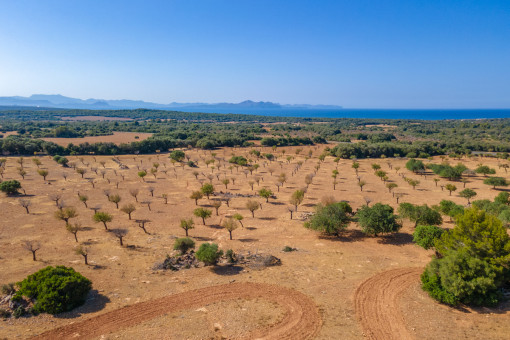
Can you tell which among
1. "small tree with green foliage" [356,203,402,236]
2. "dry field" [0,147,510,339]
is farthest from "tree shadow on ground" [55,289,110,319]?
"small tree with green foliage" [356,203,402,236]

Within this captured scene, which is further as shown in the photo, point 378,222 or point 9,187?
point 9,187

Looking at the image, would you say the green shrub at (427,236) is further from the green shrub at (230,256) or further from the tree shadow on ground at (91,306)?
the tree shadow on ground at (91,306)

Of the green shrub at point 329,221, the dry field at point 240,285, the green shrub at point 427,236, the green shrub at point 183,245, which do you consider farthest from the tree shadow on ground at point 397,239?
the green shrub at point 183,245

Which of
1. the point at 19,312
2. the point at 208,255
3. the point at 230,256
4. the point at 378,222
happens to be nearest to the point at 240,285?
the point at 208,255

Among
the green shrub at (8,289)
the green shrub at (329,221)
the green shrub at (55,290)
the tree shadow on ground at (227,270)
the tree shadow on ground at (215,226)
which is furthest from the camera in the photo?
the tree shadow on ground at (215,226)

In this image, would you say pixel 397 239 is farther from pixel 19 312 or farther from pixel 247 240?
pixel 19 312

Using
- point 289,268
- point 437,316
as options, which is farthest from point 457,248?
point 289,268

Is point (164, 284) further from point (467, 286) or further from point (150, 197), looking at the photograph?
point (150, 197)
